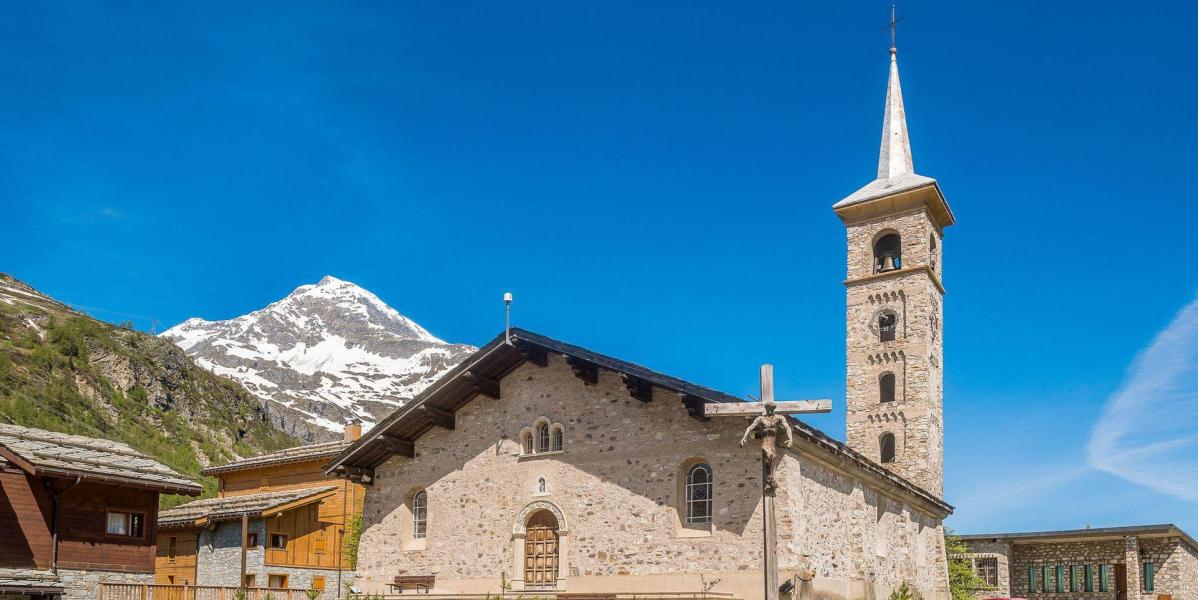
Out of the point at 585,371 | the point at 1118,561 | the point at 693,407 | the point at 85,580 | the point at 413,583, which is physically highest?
the point at 585,371

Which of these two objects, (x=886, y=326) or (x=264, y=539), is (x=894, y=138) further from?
(x=264, y=539)

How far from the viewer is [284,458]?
36.2 meters

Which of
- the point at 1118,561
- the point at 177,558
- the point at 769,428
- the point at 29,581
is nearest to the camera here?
the point at 769,428

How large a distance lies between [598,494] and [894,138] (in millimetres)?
28087

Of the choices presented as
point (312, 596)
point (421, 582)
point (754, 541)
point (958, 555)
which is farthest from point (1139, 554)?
point (312, 596)

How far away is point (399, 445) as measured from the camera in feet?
92.1

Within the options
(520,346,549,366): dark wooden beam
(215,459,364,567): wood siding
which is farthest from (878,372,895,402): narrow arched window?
(520,346,549,366): dark wooden beam

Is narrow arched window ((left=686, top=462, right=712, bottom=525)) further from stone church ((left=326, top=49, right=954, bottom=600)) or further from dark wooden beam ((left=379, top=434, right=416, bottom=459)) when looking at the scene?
dark wooden beam ((left=379, top=434, right=416, bottom=459))

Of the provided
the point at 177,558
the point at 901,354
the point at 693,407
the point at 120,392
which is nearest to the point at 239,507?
the point at 177,558

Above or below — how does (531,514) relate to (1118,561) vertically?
above

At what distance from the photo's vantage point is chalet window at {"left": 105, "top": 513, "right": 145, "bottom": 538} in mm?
25828

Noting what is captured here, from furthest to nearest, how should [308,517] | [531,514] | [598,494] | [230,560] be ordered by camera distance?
[308,517] → [230,560] → [531,514] → [598,494]

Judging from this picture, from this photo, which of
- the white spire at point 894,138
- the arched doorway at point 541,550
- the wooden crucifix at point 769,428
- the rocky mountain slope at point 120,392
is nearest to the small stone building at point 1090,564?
the white spire at point 894,138

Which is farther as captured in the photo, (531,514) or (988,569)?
(988,569)
